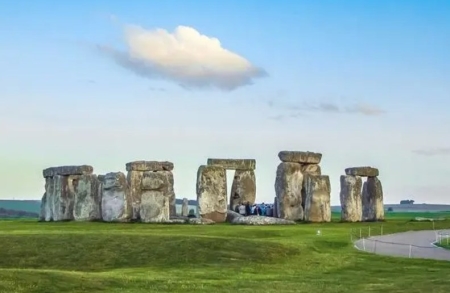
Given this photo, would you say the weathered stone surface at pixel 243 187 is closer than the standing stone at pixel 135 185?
No

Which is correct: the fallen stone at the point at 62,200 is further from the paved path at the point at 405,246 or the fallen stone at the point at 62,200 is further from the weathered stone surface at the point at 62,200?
the paved path at the point at 405,246

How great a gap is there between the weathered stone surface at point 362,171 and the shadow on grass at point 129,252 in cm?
2508

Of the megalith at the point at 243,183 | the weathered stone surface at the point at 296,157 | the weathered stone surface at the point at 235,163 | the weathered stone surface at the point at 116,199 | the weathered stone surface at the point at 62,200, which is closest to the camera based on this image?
the weathered stone surface at the point at 116,199

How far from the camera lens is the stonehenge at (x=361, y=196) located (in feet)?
201

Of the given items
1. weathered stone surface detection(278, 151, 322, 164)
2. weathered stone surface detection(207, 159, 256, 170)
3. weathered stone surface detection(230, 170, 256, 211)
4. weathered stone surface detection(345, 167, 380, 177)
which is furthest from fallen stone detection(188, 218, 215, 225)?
weathered stone surface detection(345, 167, 380, 177)

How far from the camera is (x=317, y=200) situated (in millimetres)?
Answer: 60250

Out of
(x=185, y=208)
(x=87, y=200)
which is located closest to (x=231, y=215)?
(x=87, y=200)

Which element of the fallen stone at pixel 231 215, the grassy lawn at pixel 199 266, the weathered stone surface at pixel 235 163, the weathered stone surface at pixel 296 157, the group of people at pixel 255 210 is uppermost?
the weathered stone surface at pixel 296 157

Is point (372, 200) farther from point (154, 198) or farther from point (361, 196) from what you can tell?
point (154, 198)

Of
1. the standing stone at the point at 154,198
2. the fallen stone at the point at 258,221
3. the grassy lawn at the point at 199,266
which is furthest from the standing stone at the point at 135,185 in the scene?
the grassy lawn at the point at 199,266

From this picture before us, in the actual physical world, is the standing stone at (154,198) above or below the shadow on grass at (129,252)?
above

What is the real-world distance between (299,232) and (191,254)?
12.8m

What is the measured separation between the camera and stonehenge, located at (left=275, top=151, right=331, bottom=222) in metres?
60.3

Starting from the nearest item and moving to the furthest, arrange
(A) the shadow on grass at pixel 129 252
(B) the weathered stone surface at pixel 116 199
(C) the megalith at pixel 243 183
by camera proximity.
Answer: (A) the shadow on grass at pixel 129 252, (B) the weathered stone surface at pixel 116 199, (C) the megalith at pixel 243 183
